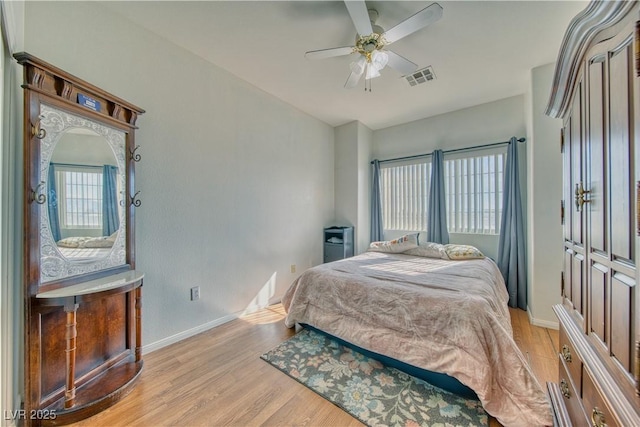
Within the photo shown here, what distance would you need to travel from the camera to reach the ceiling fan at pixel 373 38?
1576 millimetres

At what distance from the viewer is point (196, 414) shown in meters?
1.48

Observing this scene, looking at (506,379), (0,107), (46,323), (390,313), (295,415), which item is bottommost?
(295,415)

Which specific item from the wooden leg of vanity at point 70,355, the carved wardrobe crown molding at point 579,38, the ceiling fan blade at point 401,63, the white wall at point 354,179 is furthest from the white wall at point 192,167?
the carved wardrobe crown molding at point 579,38

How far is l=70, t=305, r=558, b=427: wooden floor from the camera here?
1448 mm

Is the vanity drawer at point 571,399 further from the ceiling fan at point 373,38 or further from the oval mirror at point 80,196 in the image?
the oval mirror at point 80,196

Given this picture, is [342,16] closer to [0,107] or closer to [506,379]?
[0,107]

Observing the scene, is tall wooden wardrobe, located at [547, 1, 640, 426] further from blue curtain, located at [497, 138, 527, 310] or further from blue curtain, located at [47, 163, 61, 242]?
blue curtain, located at [47, 163, 61, 242]

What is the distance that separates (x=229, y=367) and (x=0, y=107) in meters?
2.03

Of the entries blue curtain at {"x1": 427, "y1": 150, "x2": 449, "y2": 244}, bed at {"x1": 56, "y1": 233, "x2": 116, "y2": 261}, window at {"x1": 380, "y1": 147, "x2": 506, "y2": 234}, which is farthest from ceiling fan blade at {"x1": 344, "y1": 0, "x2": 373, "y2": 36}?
window at {"x1": 380, "y1": 147, "x2": 506, "y2": 234}

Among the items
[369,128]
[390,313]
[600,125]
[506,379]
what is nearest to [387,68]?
[369,128]

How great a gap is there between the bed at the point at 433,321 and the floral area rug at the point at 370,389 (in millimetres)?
151

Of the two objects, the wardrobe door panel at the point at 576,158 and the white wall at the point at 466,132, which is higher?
the white wall at the point at 466,132

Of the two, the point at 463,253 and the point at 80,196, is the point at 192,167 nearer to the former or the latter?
the point at 80,196

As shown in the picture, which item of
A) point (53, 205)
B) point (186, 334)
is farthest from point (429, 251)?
point (53, 205)
